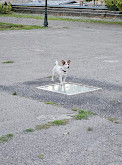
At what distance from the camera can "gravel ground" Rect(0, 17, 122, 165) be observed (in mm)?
6016

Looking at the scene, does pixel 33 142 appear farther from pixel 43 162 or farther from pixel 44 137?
pixel 43 162

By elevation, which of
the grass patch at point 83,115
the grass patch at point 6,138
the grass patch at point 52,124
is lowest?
the grass patch at point 83,115

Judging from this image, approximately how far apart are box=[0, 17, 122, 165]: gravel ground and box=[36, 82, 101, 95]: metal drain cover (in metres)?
0.28

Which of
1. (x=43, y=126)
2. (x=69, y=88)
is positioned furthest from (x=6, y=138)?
(x=69, y=88)

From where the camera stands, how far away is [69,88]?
10.3m

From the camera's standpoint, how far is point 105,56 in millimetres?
16828

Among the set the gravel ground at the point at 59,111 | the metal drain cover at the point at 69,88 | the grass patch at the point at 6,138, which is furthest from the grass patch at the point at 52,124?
the metal drain cover at the point at 69,88

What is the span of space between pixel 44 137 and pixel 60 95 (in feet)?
9.59

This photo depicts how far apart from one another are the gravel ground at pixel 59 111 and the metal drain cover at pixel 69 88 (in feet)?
0.91

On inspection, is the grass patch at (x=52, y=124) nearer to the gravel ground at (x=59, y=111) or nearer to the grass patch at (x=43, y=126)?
the grass patch at (x=43, y=126)

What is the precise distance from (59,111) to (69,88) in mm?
2139

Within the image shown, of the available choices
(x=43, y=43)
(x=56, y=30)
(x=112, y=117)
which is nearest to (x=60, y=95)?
(x=112, y=117)

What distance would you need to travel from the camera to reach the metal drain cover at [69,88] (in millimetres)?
9941

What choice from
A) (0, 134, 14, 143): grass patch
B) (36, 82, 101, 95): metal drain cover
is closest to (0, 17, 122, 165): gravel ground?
(0, 134, 14, 143): grass patch
